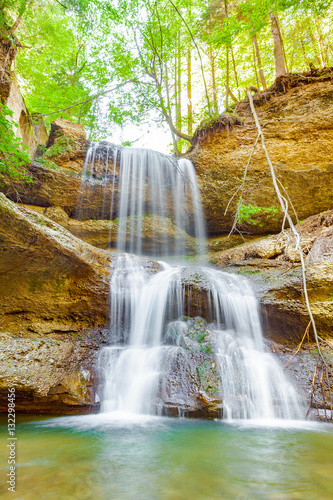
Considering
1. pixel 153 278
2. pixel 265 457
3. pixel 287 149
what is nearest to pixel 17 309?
pixel 153 278

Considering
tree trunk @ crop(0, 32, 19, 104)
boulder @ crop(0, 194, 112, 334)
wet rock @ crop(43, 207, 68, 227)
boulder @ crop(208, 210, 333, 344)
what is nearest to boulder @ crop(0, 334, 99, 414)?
boulder @ crop(0, 194, 112, 334)

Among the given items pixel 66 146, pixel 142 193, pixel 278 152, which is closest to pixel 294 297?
pixel 278 152

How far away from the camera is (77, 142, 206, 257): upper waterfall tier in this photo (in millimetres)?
9234

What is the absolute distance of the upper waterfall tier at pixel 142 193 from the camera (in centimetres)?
923

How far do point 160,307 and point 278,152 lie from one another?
6907 millimetres

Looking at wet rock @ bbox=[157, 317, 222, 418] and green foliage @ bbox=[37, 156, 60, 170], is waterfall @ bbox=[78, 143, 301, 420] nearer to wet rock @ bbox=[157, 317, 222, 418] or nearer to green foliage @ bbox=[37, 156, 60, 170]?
wet rock @ bbox=[157, 317, 222, 418]

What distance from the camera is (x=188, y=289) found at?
566cm

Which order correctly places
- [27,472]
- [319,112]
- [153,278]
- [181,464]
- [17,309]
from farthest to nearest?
[319,112] → [153,278] → [17,309] → [181,464] → [27,472]

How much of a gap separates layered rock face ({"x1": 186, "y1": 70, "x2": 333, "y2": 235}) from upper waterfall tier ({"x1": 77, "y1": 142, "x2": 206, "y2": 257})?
0.76 meters

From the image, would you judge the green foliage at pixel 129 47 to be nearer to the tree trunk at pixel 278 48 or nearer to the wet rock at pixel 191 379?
the tree trunk at pixel 278 48

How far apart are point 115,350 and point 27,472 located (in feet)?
9.68

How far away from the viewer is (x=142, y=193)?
9.53 metres

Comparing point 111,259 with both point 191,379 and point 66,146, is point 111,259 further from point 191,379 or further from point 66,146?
point 66,146

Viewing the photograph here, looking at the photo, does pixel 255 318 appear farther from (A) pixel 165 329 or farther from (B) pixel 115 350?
(B) pixel 115 350
